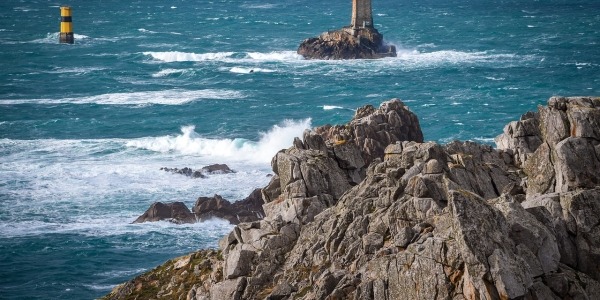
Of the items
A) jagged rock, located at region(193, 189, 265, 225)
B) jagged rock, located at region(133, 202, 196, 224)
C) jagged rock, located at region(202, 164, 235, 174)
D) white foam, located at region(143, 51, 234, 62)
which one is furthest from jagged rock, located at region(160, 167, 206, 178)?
white foam, located at region(143, 51, 234, 62)

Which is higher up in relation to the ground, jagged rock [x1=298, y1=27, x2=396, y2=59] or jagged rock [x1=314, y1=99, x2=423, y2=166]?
jagged rock [x1=314, y1=99, x2=423, y2=166]

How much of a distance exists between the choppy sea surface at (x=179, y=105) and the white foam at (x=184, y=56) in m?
0.42

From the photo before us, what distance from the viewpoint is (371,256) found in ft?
129

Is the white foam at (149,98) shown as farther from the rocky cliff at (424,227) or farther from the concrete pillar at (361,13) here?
the rocky cliff at (424,227)

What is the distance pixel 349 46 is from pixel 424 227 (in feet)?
381

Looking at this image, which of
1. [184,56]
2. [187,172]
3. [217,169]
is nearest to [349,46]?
[184,56]

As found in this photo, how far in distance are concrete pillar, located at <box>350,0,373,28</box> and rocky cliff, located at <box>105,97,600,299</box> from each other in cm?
10098

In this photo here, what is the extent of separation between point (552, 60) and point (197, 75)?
45.2 m

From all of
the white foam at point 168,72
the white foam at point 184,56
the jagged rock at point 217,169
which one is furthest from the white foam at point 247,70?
the jagged rock at point 217,169

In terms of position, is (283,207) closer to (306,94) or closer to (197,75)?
(306,94)

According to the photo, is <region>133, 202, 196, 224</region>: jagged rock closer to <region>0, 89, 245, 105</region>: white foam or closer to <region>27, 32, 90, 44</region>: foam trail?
<region>0, 89, 245, 105</region>: white foam

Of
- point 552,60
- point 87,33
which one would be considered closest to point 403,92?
point 552,60

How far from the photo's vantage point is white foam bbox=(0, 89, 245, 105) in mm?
125975

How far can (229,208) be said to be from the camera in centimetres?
7338
